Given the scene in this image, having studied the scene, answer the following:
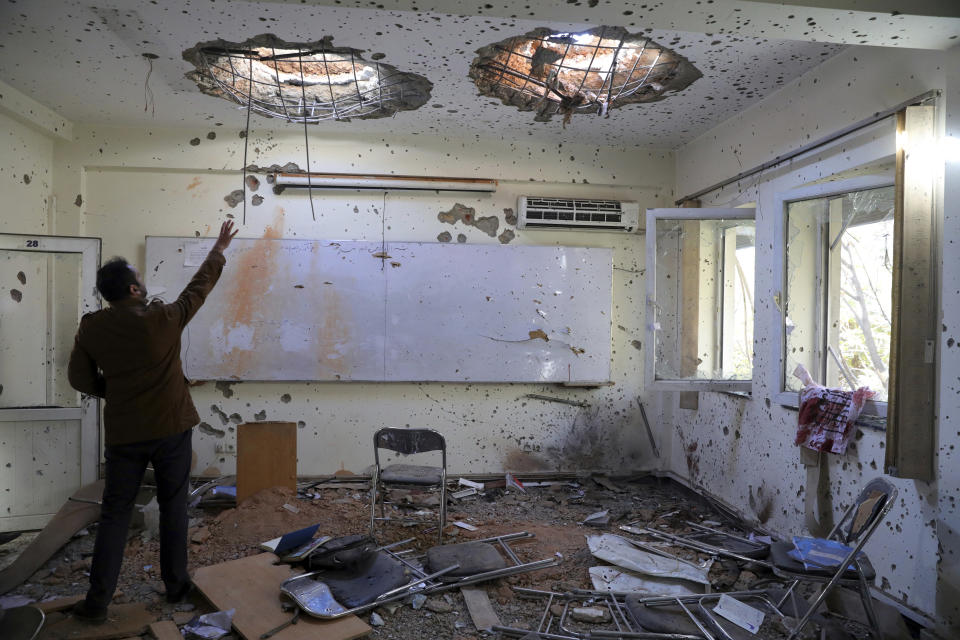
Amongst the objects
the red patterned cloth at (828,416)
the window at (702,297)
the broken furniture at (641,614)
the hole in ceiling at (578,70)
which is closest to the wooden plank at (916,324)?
the red patterned cloth at (828,416)

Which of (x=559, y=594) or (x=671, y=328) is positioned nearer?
(x=559, y=594)

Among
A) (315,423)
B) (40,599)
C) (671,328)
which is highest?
(671,328)

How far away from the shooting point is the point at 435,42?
296cm

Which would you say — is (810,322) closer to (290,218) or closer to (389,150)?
(389,150)

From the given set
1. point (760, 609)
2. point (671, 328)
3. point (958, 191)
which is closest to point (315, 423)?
point (671, 328)

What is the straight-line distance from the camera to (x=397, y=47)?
9.89 ft

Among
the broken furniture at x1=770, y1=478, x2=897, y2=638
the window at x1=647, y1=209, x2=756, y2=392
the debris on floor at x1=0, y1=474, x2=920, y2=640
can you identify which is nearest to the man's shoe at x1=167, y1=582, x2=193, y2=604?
the debris on floor at x1=0, y1=474, x2=920, y2=640

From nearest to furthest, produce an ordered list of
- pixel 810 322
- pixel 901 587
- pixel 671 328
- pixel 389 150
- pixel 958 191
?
pixel 958 191
pixel 901 587
pixel 810 322
pixel 671 328
pixel 389 150

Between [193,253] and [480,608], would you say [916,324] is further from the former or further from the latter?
[193,253]

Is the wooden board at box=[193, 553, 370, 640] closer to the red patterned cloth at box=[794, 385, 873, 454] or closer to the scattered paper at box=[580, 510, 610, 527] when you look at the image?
the scattered paper at box=[580, 510, 610, 527]

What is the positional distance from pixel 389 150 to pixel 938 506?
3927mm

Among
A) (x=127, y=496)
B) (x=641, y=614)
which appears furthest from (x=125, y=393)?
(x=641, y=614)

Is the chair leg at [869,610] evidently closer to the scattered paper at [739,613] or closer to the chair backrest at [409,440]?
the scattered paper at [739,613]

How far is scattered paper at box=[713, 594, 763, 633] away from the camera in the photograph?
2.48 meters
